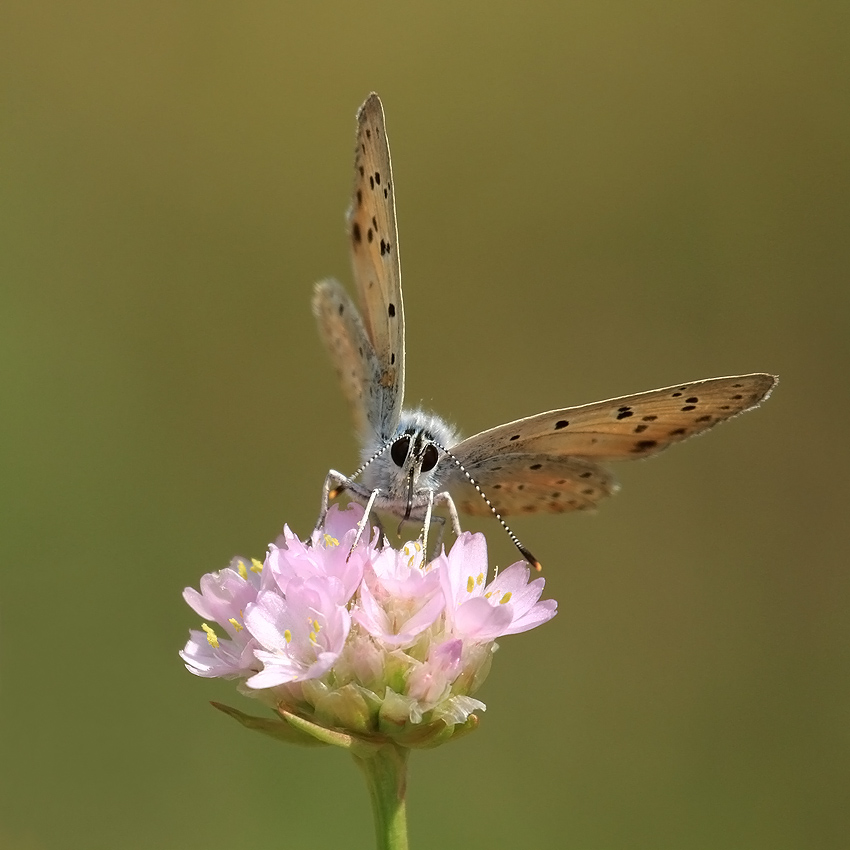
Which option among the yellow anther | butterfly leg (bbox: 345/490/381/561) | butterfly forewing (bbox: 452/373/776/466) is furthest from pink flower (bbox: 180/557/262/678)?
butterfly forewing (bbox: 452/373/776/466)

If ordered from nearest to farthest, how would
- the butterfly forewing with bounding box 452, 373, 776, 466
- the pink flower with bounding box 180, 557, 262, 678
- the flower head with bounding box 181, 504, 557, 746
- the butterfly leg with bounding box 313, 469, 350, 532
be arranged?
1. the flower head with bounding box 181, 504, 557, 746
2. the pink flower with bounding box 180, 557, 262, 678
3. the butterfly forewing with bounding box 452, 373, 776, 466
4. the butterfly leg with bounding box 313, 469, 350, 532

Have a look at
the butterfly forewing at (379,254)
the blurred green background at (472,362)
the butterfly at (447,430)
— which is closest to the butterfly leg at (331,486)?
the butterfly at (447,430)

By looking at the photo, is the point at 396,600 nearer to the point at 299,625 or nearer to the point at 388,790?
the point at 299,625

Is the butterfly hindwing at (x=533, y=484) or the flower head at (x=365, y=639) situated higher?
the butterfly hindwing at (x=533, y=484)

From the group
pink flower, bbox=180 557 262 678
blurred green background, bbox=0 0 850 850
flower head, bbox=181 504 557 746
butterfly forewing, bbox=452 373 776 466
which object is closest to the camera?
flower head, bbox=181 504 557 746

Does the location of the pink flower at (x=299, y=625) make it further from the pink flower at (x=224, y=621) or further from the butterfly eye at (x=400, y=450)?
the butterfly eye at (x=400, y=450)

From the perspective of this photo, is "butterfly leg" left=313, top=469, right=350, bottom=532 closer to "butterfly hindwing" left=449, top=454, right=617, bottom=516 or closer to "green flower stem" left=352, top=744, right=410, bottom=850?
"butterfly hindwing" left=449, top=454, right=617, bottom=516

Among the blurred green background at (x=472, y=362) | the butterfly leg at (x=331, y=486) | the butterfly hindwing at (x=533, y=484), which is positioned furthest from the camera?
the blurred green background at (x=472, y=362)

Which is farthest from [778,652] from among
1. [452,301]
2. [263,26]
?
[263,26]
